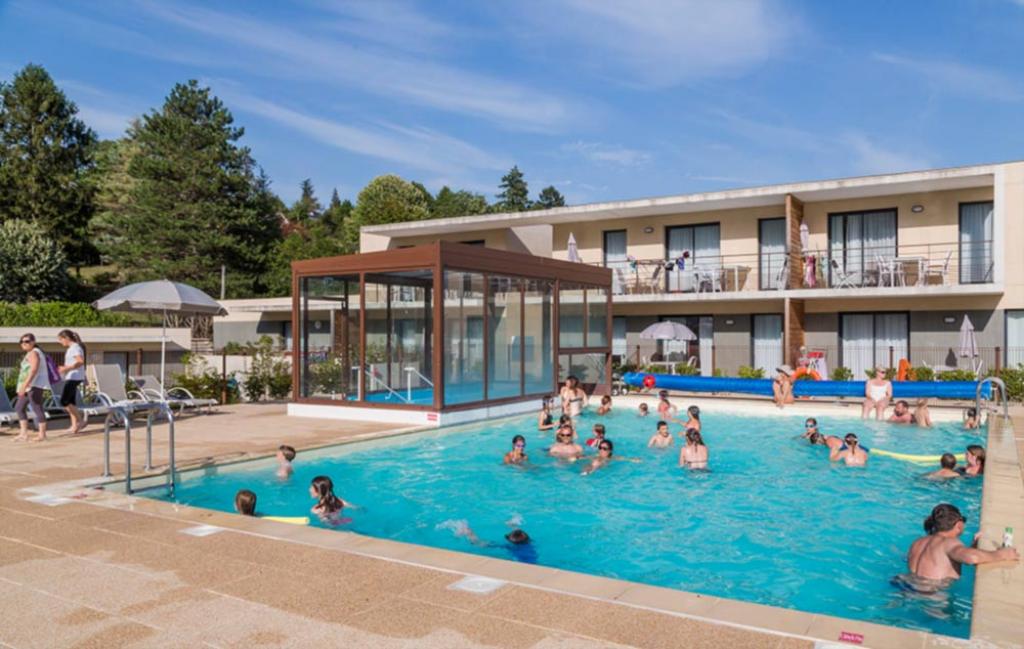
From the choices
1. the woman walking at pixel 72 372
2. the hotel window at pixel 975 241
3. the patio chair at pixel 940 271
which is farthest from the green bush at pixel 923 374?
the woman walking at pixel 72 372

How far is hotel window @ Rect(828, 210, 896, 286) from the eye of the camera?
2148 centimetres

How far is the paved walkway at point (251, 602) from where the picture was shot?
145 inches

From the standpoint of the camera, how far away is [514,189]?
73750 mm

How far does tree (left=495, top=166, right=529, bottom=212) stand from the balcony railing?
48.8 meters

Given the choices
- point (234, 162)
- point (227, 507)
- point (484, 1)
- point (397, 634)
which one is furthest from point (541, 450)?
point (234, 162)

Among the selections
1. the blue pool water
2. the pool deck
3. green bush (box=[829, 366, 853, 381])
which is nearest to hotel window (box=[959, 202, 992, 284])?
green bush (box=[829, 366, 853, 381])

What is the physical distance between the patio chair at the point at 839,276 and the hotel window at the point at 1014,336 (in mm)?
3832

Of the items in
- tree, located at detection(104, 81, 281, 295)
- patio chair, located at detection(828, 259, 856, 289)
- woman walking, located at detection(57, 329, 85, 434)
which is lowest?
woman walking, located at detection(57, 329, 85, 434)

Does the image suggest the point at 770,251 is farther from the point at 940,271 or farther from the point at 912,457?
the point at 912,457

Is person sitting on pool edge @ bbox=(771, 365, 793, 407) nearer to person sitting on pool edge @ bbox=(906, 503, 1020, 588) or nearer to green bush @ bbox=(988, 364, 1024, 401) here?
green bush @ bbox=(988, 364, 1024, 401)

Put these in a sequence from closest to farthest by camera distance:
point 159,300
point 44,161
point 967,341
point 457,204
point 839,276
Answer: point 159,300 → point 967,341 → point 839,276 → point 44,161 → point 457,204

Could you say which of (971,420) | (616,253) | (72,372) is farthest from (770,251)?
(72,372)

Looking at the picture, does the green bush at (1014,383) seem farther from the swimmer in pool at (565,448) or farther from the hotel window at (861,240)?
the swimmer in pool at (565,448)

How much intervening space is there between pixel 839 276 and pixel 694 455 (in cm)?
1301
